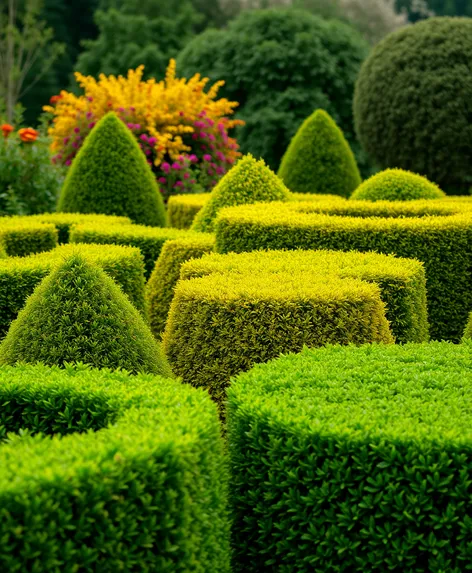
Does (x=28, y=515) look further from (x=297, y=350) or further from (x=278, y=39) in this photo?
(x=278, y=39)

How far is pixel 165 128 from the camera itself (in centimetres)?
1745

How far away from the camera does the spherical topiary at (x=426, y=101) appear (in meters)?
20.3

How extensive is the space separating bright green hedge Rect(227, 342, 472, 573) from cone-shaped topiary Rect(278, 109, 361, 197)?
1206cm

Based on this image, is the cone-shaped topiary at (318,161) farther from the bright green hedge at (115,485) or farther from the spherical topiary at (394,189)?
the bright green hedge at (115,485)

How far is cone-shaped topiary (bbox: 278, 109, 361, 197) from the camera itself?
16391 mm

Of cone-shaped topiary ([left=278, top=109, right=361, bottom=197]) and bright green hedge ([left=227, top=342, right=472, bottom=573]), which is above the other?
bright green hedge ([left=227, top=342, right=472, bottom=573])

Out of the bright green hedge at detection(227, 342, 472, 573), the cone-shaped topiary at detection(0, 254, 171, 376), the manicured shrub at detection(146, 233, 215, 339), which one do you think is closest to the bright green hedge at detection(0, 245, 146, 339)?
the manicured shrub at detection(146, 233, 215, 339)

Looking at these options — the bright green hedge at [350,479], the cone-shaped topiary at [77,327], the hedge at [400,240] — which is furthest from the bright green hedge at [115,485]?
the hedge at [400,240]

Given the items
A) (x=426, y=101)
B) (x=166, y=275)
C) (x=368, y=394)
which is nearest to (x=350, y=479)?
(x=368, y=394)

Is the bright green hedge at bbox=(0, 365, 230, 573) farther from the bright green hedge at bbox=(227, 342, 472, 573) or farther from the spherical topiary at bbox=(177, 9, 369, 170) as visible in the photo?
the spherical topiary at bbox=(177, 9, 369, 170)

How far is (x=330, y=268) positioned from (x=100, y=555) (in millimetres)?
4286

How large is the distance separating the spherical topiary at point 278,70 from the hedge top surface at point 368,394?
23.6m

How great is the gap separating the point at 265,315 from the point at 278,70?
24503 mm

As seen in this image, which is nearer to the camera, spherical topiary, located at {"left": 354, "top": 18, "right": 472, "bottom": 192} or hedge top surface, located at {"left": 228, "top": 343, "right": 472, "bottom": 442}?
hedge top surface, located at {"left": 228, "top": 343, "right": 472, "bottom": 442}
